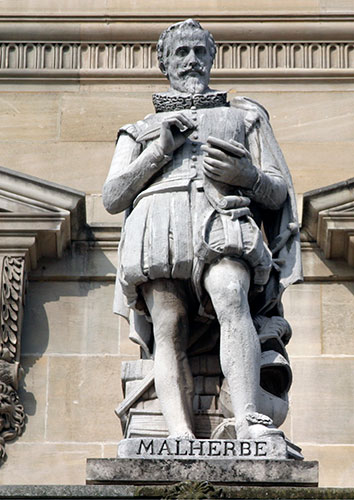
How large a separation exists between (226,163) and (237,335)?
105cm

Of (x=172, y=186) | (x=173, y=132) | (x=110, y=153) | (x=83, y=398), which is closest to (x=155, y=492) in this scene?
(x=172, y=186)

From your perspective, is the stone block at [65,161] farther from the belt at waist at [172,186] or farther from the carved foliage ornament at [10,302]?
the belt at waist at [172,186]

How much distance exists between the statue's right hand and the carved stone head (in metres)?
0.42

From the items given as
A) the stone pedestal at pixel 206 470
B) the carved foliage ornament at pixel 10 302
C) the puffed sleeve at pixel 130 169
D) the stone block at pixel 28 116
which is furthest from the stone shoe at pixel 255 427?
the stone block at pixel 28 116

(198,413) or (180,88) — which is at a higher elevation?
(180,88)

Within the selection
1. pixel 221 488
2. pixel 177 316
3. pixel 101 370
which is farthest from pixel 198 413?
pixel 101 370

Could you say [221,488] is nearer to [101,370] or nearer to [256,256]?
[256,256]

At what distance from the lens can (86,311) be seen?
17.0 m

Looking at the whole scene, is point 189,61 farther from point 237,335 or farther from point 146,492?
point 146,492

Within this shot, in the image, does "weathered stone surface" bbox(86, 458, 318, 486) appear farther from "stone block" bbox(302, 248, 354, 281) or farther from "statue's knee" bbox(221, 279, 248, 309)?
"stone block" bbox(302, 248, 354, 281)

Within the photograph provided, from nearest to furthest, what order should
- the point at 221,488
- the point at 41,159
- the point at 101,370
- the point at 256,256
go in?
the point at 221,488
the point at 256,256
the point at 101,370
the point at 41,159

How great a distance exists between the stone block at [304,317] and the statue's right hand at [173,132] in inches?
126

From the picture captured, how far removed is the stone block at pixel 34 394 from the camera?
54.2 feet

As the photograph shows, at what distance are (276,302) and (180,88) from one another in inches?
57.6
